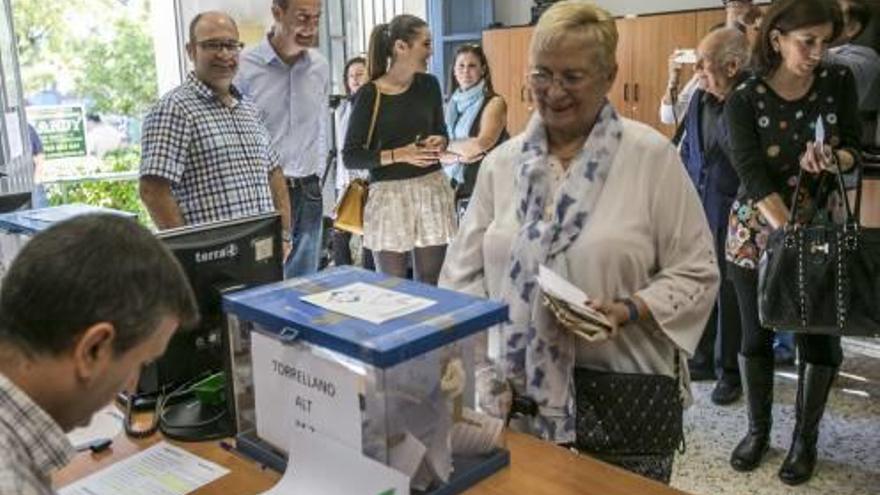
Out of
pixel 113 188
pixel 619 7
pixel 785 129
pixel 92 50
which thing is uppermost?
pixel 619 7

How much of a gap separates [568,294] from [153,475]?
0.77 m

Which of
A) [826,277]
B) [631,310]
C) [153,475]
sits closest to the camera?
[153,475]

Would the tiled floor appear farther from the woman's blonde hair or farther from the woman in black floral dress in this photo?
the woman's blonde hair

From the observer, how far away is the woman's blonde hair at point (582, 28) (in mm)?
1482

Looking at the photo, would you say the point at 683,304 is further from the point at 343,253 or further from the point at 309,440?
the point at 343,253

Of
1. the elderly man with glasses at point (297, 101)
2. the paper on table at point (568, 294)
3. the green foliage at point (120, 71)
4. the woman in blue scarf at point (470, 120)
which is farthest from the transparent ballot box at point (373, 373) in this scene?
the green foliage at point (120, 71)

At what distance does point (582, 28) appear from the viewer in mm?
1481

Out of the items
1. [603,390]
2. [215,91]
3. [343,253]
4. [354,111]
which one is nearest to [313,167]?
[354,111]

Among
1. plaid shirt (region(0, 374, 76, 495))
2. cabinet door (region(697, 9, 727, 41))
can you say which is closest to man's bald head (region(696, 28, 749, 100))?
cabinet door (region(697, 9, 727, 41))

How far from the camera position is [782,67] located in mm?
2342

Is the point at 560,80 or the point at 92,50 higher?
the point at 92,50

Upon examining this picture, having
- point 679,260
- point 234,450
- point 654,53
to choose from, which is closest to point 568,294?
point 679,260

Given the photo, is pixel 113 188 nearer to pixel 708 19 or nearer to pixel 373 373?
pixel 708 19

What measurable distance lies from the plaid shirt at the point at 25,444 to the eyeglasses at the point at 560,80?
1.04 m
